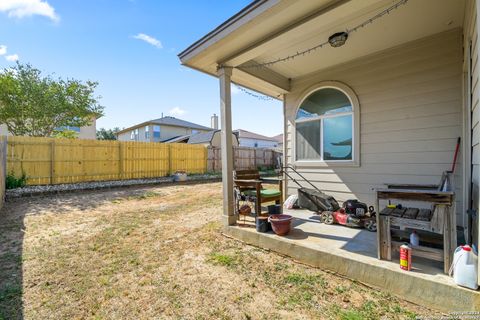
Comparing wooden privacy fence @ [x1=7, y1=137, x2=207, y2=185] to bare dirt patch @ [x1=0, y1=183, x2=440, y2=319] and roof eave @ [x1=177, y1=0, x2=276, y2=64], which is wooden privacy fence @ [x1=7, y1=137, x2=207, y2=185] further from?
Answer: roof eave @ [x1=177, y1=0, x2=276, y2=64]

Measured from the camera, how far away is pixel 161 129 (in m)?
23.8

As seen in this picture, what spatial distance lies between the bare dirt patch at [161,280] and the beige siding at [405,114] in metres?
2.17

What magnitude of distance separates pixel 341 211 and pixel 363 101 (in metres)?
1.97

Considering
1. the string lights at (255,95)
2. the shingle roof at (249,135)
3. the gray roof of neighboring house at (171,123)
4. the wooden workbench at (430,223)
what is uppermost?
the gray roof of neighboring house at (171,123)

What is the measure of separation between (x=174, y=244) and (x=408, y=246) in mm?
2834

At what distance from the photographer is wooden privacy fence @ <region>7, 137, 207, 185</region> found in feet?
24.8

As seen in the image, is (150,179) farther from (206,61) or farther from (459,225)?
(459,225)

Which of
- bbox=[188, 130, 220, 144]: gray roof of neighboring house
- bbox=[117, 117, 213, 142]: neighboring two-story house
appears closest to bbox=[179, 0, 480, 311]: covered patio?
bbox=[188, 130, 220, 144]: gray roof of neighboring house

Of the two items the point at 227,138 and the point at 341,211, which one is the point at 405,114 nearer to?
the point at 341,211

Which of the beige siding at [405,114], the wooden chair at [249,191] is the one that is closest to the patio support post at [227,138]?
the wooden chair at [249,191]

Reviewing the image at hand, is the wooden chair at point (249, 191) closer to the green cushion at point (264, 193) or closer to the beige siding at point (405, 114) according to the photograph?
the green cushion at point (264, 193)

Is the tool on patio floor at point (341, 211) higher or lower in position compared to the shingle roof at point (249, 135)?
lower

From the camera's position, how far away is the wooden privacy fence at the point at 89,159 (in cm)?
756

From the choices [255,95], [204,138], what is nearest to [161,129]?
[204,138]
